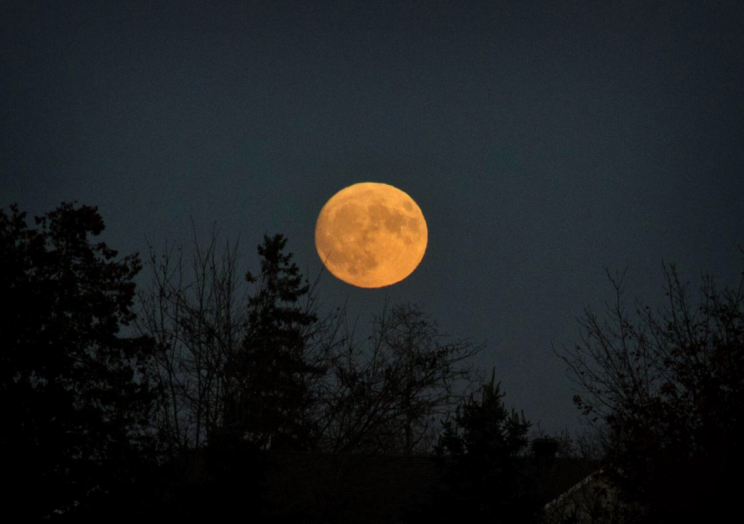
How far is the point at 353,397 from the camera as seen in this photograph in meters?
12.0

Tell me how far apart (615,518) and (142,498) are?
990 centimetres

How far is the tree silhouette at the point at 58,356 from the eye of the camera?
1659 cm

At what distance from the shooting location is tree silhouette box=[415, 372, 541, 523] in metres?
16.9

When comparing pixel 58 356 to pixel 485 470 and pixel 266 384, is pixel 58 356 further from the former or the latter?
pixel 485 470

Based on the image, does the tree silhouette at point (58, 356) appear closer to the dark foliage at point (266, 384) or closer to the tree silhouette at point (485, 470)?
the dark foliage at point (266, 384)

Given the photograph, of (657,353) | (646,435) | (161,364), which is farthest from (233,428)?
(657,353)

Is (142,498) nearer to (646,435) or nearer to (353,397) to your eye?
(353,397)

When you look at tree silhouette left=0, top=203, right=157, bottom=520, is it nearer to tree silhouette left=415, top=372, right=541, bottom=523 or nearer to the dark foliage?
the dark foliage

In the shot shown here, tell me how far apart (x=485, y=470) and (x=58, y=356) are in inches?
479

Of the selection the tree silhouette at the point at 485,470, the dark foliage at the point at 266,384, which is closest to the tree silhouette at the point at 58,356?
the dark foliage at the point at 266,384

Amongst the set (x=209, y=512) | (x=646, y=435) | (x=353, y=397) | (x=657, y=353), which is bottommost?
(x=209, y=512)

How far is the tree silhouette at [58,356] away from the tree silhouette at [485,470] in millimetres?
8184

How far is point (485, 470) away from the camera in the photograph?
17391mm

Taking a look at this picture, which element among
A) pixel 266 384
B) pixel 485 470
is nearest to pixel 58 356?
pixel 266 384
